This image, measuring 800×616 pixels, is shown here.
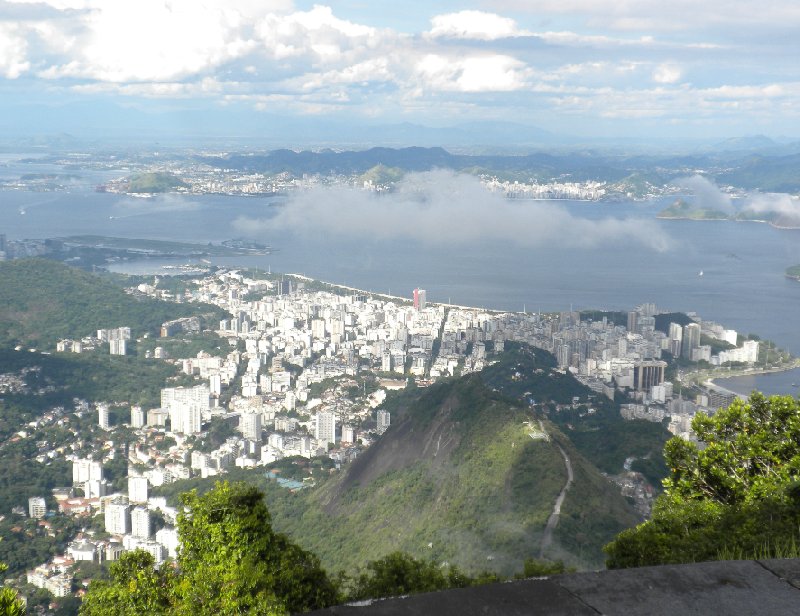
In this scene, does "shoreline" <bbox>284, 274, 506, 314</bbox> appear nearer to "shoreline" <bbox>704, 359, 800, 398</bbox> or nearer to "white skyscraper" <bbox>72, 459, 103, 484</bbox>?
"shoreline" <bbox>704, 359, 800, 398</bbox>

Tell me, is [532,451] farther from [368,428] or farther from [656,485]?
[368,428]

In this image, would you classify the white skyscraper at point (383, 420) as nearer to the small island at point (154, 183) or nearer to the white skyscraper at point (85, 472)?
the white skyscraper at point (85, 472)

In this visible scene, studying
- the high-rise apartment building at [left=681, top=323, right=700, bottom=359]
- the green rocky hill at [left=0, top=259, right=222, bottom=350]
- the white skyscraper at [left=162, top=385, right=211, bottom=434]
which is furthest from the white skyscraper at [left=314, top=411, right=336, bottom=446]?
the high-rise apartment building at [left=681, top=323, right=700, bottom=359]

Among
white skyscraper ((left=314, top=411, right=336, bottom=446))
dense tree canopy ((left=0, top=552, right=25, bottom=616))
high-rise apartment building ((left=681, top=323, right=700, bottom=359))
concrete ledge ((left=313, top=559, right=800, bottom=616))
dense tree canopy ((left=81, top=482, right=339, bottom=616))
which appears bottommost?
white skyscraper ((left=314, top=411, right=336, bottom=446))

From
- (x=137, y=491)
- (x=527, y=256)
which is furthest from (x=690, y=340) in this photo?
(x=527, y=256)

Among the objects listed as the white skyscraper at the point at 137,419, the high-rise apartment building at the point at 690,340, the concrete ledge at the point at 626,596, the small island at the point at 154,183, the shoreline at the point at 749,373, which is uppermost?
the concrete ledge at the point at 626,596

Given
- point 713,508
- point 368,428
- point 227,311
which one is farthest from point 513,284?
point 713,508

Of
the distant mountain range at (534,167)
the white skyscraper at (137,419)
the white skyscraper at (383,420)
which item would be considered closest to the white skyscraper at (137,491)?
the white skyscraper at (137,419)

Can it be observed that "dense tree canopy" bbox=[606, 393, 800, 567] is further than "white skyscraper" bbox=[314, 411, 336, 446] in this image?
No
